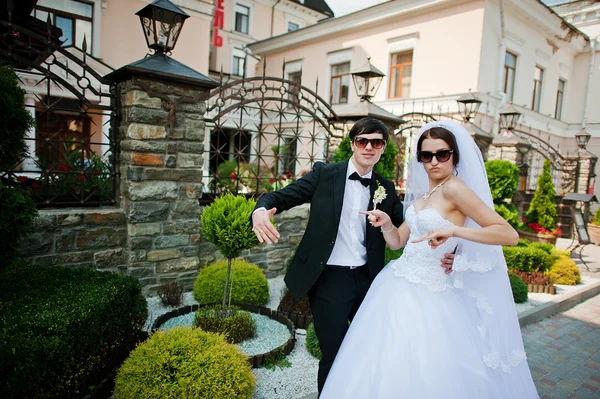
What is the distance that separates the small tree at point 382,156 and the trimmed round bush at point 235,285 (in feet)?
7.92

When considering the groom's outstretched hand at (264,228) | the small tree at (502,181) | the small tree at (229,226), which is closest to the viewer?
the groom's outstretched hand at (264,228)

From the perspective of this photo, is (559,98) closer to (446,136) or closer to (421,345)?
(446,136)

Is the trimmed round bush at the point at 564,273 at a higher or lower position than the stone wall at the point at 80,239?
lower

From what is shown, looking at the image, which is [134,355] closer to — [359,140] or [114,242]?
[359,140]

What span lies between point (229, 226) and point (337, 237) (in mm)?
1264

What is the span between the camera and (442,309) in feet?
8.25

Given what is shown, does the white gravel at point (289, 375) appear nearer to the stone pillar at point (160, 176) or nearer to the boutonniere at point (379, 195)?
the stone pillar at point (160, 176)

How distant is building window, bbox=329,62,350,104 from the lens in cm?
1922

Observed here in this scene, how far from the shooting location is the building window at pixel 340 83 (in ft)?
63.1

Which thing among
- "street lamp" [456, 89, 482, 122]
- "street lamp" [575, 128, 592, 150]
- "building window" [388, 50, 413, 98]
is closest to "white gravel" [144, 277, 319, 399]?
"street lamp" [456, 89, 482, 122]

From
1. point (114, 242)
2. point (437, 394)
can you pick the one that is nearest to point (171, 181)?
point (114, 242)

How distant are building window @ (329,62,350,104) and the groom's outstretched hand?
1724cm

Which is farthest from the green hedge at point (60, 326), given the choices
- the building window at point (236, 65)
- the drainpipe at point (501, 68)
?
the building window at point (236, 65)

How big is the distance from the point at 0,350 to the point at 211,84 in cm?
382
